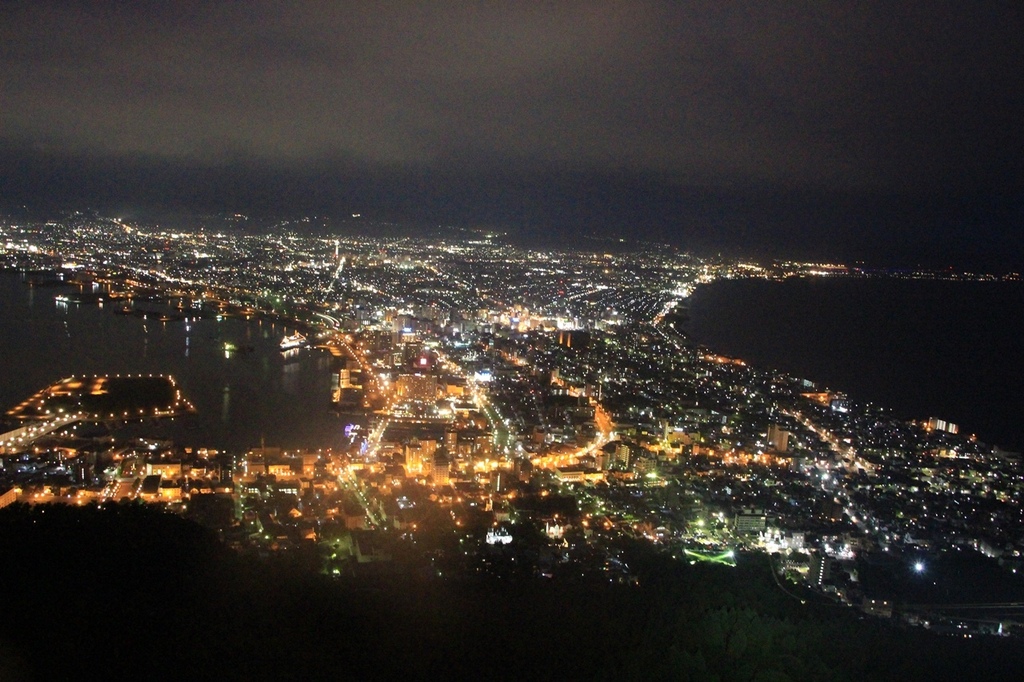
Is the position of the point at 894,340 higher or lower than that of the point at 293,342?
higher

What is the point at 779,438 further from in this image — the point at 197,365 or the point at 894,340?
the point at 894,340

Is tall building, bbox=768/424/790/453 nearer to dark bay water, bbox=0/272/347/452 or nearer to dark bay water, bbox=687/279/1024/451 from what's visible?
dark bay water, bbox=687/279/1024/451

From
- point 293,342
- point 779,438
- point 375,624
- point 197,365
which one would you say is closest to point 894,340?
point 779,438

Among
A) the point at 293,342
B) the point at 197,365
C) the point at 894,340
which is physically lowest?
the point at 197,365

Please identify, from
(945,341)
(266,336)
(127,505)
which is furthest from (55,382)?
(945,341)

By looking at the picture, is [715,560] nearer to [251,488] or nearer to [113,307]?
[251,488]

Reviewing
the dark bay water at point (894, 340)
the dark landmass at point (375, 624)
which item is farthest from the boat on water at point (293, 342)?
the dark landmass at point (375, 624)

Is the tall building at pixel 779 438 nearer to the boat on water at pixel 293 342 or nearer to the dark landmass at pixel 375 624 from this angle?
the dark landmass at pixel 375 624

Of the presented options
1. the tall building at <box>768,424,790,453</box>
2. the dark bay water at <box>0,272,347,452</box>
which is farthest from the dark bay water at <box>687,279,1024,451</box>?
the dark bay water at <box>0,272,347,452</box>
